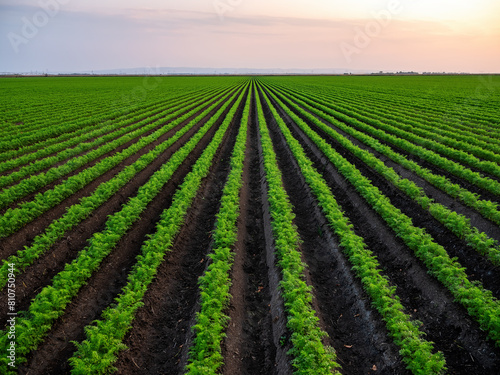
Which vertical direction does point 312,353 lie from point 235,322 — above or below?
above

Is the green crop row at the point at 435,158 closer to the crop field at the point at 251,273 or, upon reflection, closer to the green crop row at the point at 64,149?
the crop field at the point at 251,273

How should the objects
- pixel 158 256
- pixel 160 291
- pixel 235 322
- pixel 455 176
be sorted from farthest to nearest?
pixel 455 176
pixel 158 256
pixel 160 291
pixel 235 322

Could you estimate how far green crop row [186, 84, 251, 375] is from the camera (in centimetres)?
530

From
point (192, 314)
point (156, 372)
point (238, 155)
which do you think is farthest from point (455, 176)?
point (156, 372)

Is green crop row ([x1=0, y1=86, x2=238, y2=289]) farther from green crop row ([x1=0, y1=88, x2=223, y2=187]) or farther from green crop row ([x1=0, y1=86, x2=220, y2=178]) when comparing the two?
green crop row ([x1=0, y1=86, x2=220, y2=178])

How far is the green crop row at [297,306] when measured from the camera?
205 inches

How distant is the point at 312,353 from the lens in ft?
17.4

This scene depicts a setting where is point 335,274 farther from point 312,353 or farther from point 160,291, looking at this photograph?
point 160,291

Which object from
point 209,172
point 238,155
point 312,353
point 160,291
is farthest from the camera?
point 238,155

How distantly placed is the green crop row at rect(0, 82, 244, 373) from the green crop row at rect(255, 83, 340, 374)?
4880 mm

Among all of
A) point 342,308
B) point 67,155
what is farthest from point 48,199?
point 342,308

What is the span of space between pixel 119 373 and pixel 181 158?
40.0 ft

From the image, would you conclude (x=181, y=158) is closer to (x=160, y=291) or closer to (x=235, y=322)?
(x=160, y=291)

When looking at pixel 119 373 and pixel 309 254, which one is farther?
pixel 309 254
